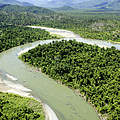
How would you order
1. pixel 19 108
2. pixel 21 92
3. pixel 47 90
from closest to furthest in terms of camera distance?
pixel 19 108 → pixel 21 92 → pixel 47 90

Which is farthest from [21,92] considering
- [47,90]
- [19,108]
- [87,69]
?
[87,69]

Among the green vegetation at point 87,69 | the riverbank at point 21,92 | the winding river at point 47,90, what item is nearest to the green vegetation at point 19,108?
the riverbank at point 21,92

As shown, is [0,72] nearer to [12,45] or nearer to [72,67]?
[72,67]

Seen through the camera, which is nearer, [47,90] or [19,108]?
[19,108]

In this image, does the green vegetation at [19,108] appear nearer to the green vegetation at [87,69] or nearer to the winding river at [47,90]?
the winding river at [47,90]

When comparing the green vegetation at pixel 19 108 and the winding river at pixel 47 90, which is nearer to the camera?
the green vegetation at pixel 19 108

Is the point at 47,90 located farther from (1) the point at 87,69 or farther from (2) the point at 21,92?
(1) the point at 87,69

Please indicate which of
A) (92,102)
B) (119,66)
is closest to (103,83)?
(92,102)
